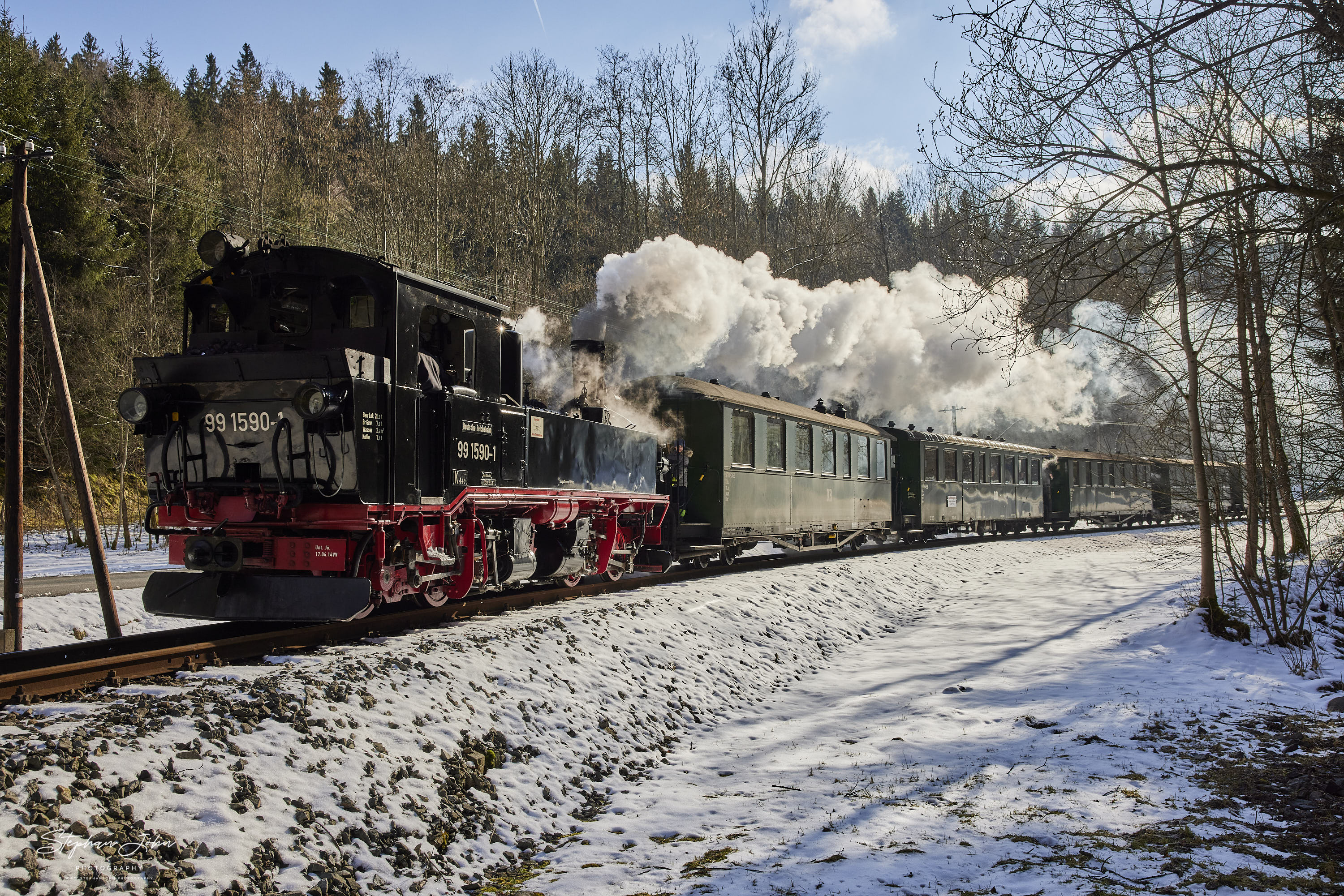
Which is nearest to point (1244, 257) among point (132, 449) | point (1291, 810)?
point (1291, 810)

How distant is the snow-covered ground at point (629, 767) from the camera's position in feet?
12.6

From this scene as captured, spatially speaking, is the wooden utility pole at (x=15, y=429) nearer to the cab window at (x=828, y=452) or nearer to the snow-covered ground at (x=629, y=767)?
the snow-covered ground at (x=629, y=767)

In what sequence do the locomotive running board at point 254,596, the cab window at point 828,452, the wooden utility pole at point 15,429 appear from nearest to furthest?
the locomotive running board at point 254,596 → the wooden utility pole at point 15,429 → the cab window at point 828,452

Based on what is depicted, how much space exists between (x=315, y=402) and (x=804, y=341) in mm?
18596

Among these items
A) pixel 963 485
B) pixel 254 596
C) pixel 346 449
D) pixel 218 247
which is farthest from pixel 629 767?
pixel 963 485

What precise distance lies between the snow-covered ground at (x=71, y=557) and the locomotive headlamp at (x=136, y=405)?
930 centimetres

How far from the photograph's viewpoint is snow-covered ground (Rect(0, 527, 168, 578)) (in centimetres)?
1555

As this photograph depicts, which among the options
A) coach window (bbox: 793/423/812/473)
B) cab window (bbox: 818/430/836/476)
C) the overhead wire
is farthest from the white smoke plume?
the overhead wire

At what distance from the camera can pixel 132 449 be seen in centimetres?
2270

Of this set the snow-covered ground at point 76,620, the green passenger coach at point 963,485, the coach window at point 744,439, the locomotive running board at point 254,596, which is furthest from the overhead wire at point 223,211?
the locomotive running board at point 254,596

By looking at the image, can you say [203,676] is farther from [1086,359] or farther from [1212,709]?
[1086,359]

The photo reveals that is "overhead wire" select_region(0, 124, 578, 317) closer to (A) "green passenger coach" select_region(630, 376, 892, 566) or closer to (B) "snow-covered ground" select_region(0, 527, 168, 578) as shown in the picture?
(B) "snow-covered ground" select_region(0, 527, 168, 578)

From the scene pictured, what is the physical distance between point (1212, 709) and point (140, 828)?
28.4 ft

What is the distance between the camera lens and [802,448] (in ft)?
51.8
